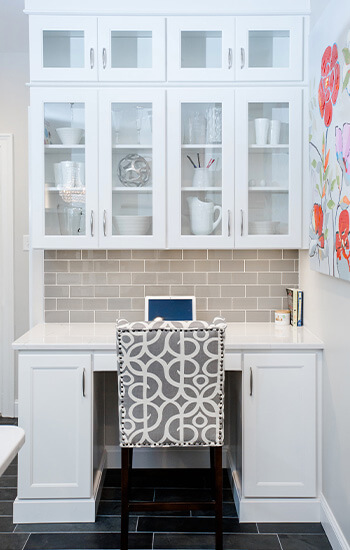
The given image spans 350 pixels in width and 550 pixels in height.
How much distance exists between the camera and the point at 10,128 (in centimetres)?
407

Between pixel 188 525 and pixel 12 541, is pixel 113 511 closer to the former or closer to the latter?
pixel 188 525

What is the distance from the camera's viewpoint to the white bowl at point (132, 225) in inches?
117

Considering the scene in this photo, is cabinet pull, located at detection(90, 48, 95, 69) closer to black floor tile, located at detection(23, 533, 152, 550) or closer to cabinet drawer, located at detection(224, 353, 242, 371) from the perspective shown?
cabinet drawer, located at detection(224, 353, 242, 371)

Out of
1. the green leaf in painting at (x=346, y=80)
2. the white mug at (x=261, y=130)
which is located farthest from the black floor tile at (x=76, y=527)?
the green leaf in painting at (x=346, y=80)

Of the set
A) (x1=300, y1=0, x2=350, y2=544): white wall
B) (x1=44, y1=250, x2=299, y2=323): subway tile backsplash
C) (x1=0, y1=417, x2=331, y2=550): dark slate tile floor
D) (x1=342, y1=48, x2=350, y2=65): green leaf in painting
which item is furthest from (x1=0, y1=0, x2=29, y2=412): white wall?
(x1=342, y1=48, x2=350, y2=65): green leaf in painting

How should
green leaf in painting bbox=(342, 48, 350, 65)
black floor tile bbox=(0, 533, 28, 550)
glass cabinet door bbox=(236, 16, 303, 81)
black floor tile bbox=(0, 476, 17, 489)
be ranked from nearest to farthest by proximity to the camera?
green leaf in painting bbox=(342, 48, 350, 65), black floor tile bbox=(0, 533, 28, 550), glass cabinet door bbox=(236, 16, 303, 81), black floor tile bbox=(0, 476, 17, 489)

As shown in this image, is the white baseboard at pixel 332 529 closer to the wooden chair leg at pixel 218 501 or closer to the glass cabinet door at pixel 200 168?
the wooden chair leg at pixel 218 501

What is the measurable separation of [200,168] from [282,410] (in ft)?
4.13

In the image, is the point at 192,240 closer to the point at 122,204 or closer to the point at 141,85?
Answer: the point at 122,204

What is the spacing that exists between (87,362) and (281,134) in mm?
1488

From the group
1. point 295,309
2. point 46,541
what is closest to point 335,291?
point 295,309

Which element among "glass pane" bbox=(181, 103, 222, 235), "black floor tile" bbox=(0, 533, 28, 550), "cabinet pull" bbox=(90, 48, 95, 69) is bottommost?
"black floor tile" bbox=(0, 533, 28, 550)

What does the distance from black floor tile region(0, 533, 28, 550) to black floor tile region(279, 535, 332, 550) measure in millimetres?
1126

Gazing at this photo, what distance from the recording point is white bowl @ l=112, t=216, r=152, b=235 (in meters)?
2.98
